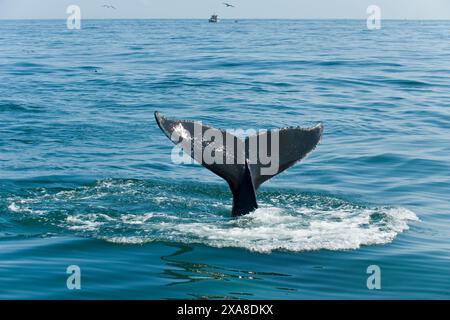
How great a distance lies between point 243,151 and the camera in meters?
9.18

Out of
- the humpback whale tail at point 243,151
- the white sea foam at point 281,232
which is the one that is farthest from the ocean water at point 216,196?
the humpback whale tail at point 243,151

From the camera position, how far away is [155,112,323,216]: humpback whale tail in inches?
349

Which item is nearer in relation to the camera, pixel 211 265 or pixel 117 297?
pixel 117 297

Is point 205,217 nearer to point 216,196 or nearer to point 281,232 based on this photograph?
point 281,232

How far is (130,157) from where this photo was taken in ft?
46.6

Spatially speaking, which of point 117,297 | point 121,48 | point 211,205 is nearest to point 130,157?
point 211,205

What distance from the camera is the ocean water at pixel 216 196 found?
7957mm

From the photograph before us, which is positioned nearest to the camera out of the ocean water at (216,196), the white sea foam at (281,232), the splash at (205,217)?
the ocean water at (216,196)

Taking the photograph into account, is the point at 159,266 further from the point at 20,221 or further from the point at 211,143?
the point at 20,221

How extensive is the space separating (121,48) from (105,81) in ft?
49.2

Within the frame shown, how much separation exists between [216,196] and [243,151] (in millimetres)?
2295

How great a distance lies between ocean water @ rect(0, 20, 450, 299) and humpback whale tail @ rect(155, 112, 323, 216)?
1.89ft

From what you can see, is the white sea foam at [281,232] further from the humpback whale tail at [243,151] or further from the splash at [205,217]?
the humpback whale tail at [243,151]

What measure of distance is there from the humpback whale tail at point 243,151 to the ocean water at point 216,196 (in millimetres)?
575
